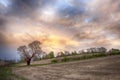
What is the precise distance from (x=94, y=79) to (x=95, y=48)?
95.4 meters

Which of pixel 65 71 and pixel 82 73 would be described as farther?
pixel 65 71

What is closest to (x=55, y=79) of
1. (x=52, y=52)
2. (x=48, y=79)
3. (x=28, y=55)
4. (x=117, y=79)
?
(x=48, y=79)

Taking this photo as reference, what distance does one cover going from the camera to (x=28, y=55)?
9612 cm

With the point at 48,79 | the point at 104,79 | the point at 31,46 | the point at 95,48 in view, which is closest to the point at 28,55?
the point at 31,46

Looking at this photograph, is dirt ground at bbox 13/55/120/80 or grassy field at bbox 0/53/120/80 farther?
grassy field at bbox 0/53/120/80

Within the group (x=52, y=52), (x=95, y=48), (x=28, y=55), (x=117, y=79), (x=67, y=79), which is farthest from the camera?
(x=52, y=52)

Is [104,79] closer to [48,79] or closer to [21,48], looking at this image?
[48,79]

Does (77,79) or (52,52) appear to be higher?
(52,52)

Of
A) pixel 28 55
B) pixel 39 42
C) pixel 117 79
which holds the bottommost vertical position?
pixel 117 79

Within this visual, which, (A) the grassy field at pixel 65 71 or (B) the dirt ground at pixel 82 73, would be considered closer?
(B) the dirt ground at pixel 82 73

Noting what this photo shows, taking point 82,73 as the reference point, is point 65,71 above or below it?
above

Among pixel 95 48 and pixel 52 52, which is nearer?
pixel 95 48

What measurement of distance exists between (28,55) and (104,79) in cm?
7336

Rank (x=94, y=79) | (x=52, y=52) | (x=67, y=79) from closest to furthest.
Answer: (x=94, y=79), (x=67, y=79), (x=52, y=52)
